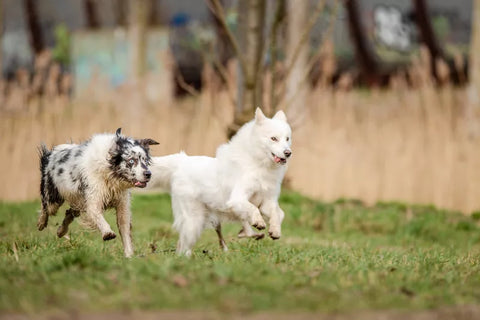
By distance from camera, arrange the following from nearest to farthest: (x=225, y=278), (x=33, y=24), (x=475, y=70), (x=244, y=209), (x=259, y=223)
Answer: (x=225, y=278) < (x=259, y=223) < (x=244, y=209) < (x=475, y=70) < (x=33, y=24)

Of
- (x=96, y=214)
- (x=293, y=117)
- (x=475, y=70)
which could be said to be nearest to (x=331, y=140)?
(x=293, y=117)

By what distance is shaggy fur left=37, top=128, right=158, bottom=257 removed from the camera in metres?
6.72

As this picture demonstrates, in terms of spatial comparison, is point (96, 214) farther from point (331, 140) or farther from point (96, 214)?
point (331, 140)

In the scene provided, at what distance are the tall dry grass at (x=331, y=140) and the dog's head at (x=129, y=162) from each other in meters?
5.20

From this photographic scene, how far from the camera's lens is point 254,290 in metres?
4.95

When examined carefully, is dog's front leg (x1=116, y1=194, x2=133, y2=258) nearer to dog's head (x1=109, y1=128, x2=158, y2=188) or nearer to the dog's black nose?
dog's head (x1=109, y1=128, x2=158, y2=188)

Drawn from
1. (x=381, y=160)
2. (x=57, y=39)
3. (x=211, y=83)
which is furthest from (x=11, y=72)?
(x=381, y=160)

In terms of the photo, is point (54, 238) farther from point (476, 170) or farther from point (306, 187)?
point (476, 170)

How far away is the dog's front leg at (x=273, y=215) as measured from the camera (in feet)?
21.5

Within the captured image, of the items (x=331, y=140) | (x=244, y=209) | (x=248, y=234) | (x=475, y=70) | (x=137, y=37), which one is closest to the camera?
(x=244, y=209)

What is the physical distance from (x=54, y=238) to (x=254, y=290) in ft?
10.7

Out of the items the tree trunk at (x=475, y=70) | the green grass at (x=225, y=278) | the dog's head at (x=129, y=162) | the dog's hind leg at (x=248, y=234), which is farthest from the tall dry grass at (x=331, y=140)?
the dog's head at (x=129, y=162)

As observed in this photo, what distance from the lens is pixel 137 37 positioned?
16.5 metres

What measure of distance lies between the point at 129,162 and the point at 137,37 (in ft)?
33.4
